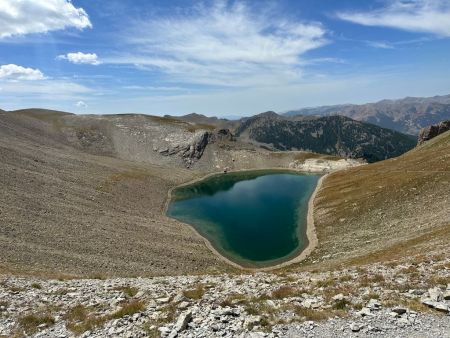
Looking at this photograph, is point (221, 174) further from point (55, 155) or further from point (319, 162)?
point (55, 155)

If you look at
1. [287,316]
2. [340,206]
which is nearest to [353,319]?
[287,316]

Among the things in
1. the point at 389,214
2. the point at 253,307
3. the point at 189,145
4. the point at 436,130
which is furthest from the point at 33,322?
the point at 436,130

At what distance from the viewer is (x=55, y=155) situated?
354 ft

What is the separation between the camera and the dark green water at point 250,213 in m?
61.3

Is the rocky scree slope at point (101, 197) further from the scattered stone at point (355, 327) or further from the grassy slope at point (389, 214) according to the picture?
the scattered stone at point (355, 327)

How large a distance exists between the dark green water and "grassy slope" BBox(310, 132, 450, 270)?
6542 mm

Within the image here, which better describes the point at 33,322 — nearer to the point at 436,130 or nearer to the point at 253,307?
the point at 253,307

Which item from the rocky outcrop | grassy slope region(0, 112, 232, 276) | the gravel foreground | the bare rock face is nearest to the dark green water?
grassy slope region(0, 112, 232, 276)

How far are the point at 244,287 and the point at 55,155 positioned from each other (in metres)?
100

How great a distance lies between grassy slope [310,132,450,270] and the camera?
4082 centimetres

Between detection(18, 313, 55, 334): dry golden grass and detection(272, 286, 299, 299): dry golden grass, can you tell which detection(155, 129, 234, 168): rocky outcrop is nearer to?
detection(272, 286, 299, 299): dry golden grass

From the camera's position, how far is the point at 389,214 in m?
58.6

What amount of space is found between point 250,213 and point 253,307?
6825cm

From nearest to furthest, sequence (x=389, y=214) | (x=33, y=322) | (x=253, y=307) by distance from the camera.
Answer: (x=253, y=307) → (x=33, y=322) → (x=389, y=214)
